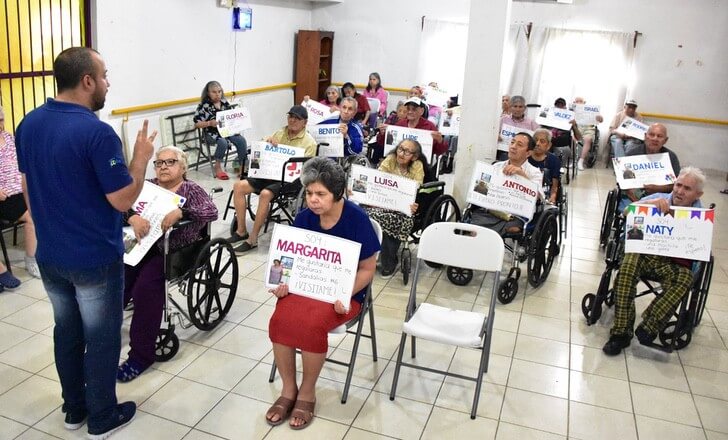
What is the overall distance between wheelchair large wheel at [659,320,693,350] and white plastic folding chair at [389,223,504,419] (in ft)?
4.20

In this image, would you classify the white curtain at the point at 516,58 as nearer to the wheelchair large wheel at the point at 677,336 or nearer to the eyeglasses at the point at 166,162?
the wheelchair large wheel at the point at 677,336

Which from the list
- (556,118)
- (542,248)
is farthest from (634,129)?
(542,248)

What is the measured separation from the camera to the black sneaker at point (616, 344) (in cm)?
379

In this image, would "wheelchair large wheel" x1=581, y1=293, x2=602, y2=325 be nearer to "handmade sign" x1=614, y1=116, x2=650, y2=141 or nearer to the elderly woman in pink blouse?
the elderly woman in pink blouse

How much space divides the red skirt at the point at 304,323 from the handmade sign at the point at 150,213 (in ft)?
2.61

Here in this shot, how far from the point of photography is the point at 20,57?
18.7 feet

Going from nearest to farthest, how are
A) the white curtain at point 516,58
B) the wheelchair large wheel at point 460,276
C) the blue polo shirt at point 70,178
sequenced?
1. the blue polo shirt at point 70,178
2. the wheelchair large wheel at point 460,276
3. the white curtain at point 516,58

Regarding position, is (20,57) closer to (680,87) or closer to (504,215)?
(504,215)

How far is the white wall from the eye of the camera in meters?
6.58

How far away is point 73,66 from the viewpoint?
91.1 inches

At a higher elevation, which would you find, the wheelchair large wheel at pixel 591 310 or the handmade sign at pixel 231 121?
the handmade sign at pixel 231 121

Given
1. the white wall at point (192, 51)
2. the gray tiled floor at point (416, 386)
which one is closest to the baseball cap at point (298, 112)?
the gray tiled floor at point (416, 386)

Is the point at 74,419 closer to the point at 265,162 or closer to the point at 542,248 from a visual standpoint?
the point at 265,162

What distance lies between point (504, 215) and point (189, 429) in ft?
9.04
